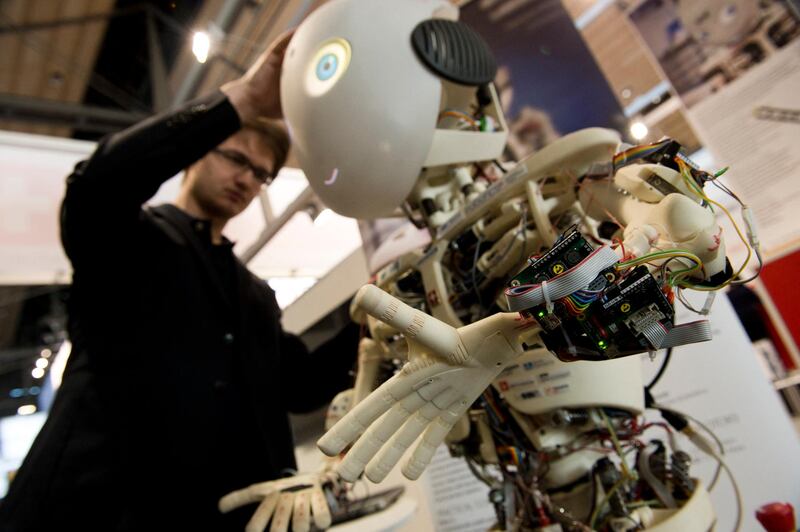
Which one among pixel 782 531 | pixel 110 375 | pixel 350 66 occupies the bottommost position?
pixel 782 531

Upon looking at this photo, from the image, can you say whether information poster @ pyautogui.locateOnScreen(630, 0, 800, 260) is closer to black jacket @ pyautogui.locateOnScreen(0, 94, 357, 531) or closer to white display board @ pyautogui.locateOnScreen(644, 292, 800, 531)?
white display board @ pyautogui.locateOnScreen(644, 292, 800, 531)

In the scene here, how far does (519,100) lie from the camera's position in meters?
1.61

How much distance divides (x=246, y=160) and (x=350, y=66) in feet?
2.03

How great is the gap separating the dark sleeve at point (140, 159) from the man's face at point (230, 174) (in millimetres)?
278

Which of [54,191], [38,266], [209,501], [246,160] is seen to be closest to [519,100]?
[246,160]

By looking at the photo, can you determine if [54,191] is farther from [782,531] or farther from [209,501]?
[782,531]

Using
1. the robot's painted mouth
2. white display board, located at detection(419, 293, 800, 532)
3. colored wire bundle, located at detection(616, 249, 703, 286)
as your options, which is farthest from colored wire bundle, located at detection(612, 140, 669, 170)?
Answer: white display board, located at detection(419, 293, 800, 532)

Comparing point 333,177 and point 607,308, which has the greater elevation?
point 333,177

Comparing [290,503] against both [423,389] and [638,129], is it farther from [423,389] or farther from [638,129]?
[638,129]

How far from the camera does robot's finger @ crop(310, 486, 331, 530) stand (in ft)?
2.24

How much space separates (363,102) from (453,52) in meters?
0.16

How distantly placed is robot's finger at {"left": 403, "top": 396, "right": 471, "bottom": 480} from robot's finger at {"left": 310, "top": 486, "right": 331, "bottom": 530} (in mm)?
286

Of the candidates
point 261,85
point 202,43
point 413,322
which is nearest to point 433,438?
point 413,322

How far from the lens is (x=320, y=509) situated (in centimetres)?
70
